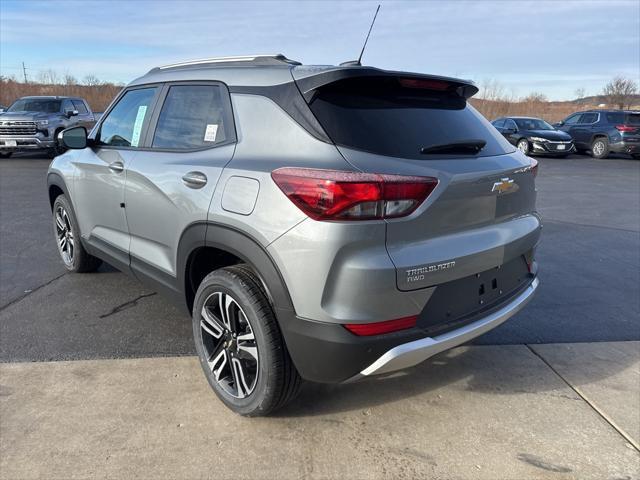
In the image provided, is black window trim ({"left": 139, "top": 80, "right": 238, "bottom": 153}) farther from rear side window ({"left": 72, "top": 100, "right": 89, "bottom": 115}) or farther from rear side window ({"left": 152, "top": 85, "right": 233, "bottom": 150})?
rear side window ({"left": 72, "top": 100, "right": 89, "bottom": 115})

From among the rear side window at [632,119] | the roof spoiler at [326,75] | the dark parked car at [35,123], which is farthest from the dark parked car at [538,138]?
the roof spoiler at [326,75]

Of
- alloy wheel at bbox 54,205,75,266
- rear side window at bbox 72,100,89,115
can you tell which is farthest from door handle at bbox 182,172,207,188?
rear side window at bbox 72,100,89,115

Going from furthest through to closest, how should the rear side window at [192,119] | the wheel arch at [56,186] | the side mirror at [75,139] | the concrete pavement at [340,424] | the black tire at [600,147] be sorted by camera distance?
the black tire at [600,147] < the wheel arch at [56,186] < the side mirror at [75,139] < the rear side window at [192,119] < the concrete pavement at [340,424]

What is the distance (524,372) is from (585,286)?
193 centimetres

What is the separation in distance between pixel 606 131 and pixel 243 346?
19.7m

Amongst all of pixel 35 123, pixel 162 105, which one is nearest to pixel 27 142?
pixel 35 123

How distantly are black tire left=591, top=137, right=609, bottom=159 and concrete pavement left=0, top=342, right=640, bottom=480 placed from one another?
17830mm

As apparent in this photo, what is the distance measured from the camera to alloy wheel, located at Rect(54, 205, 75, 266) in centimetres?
484

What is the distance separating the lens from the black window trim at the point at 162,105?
8.92 feet

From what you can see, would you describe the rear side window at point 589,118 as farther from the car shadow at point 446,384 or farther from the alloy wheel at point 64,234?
the alloy wheel at point 64,234

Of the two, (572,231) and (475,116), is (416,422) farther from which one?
(572,231)

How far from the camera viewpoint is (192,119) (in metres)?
3.07

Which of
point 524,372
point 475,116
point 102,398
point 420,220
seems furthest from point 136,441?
point 475,116

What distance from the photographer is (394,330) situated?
2.28 meters
